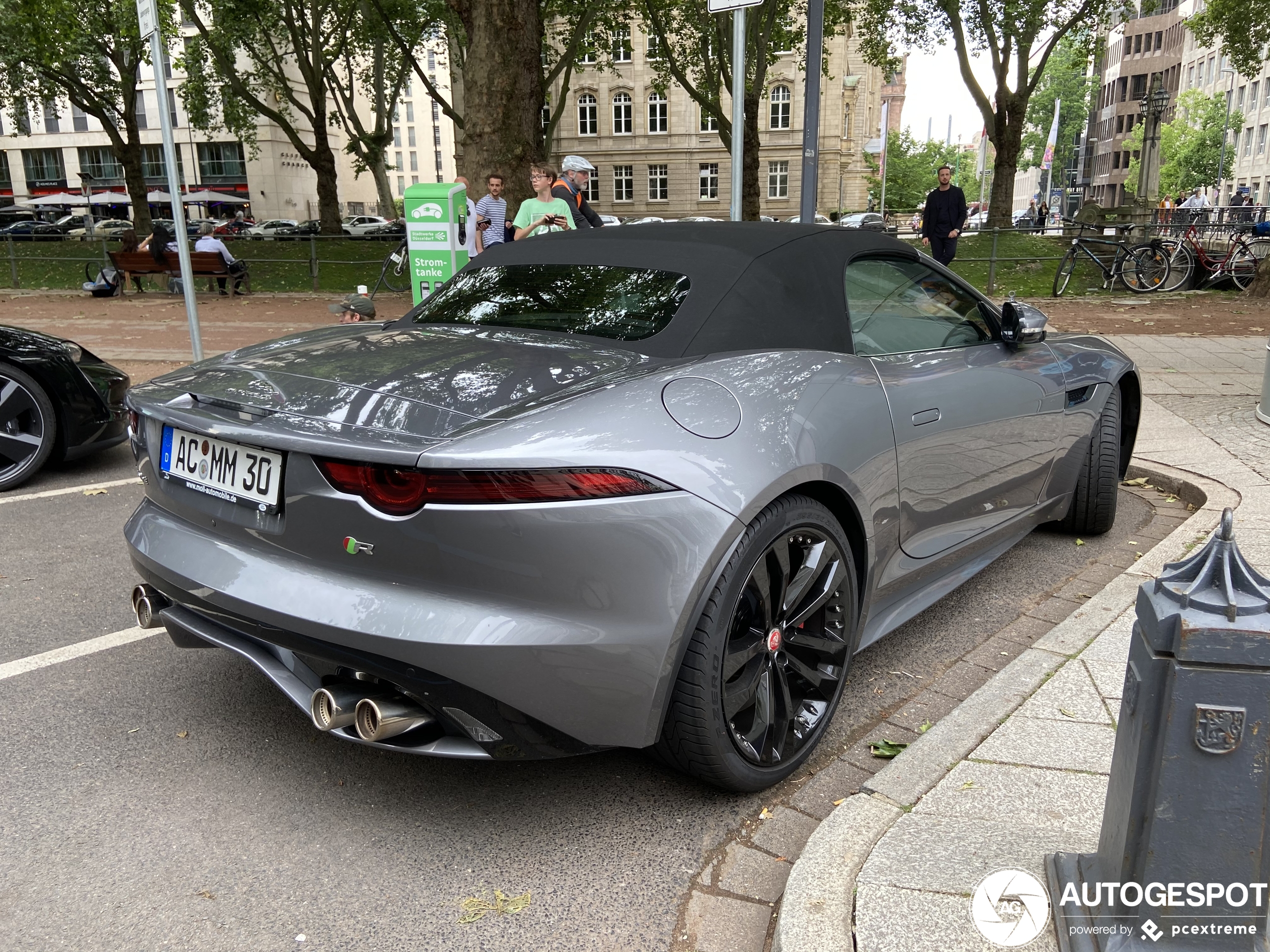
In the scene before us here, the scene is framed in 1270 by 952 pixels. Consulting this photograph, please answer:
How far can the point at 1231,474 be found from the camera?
5.39 metres

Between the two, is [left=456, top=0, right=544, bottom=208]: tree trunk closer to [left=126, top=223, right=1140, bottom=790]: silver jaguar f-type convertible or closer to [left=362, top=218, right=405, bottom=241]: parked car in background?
[left=126, top=223, right=1140, bottom=790]: silver jaguar f-type convertible

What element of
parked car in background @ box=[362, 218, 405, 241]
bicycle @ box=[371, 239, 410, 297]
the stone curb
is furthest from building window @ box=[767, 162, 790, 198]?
the stone curb

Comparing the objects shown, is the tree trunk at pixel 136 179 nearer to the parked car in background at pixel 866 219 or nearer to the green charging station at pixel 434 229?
the parked car in background at pixel 866 219

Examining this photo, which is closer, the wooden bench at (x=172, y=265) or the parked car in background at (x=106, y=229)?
the wooden bench at (x=172, y=265)

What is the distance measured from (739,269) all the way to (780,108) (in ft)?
194

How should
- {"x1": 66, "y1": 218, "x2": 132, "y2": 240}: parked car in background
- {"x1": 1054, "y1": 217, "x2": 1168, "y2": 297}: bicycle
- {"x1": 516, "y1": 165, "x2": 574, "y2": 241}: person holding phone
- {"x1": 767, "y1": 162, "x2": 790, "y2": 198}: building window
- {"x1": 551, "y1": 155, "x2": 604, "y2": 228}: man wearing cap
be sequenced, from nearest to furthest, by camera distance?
1. {"x1": 516, "y1": 165, "x2": 574, "y2": 241}: person holding phone
2. {"x1": 551, "y1": 155, "x2": 604, "y2": 228}: man wearing cap
3. {"x1": 1054, "y1": 217, "x2": 1168, "y2": 297}: bicycle
4. {"x1": 66, "y1": 218, "x2": 132, "y2": 240}: parked car in background
5. {"x1": 767, "y1": 162, "x2": 790, "y2": 198}: building window

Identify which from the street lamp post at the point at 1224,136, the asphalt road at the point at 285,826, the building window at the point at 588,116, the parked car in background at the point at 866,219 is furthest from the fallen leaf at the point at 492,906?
the street lamp post at the point at 1224,136

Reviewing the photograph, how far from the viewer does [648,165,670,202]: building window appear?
198 ft

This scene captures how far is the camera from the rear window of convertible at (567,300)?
2.95 meters

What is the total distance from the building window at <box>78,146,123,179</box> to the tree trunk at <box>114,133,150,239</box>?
4460 cm

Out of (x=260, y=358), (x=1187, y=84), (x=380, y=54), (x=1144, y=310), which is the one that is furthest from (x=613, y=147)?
(x=260, y=358)

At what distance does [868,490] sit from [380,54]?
113ft

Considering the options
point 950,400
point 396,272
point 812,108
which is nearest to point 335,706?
point 950,400

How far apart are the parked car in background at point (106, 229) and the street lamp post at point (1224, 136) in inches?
2510
